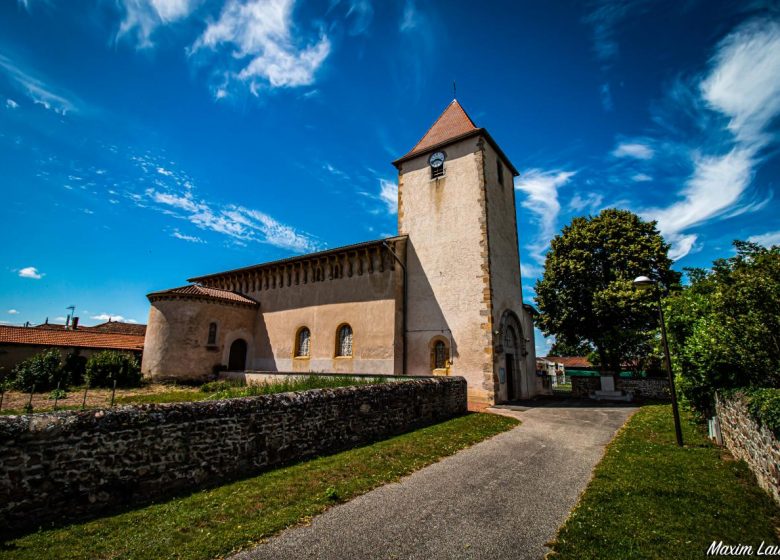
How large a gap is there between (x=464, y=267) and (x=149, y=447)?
15675 millimetres

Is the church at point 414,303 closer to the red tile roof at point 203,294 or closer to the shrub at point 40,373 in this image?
the red tile roof at point 203,294

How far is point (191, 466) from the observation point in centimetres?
648

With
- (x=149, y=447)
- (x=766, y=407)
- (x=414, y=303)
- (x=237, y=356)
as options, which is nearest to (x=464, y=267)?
(x=414, y=303)

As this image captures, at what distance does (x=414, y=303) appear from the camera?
20.2 m

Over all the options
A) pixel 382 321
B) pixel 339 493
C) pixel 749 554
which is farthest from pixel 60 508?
pixel 382 321

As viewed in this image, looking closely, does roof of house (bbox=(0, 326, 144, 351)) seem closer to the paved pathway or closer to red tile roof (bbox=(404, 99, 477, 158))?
red tile roof (bbox=(404, 99, 477, 158))

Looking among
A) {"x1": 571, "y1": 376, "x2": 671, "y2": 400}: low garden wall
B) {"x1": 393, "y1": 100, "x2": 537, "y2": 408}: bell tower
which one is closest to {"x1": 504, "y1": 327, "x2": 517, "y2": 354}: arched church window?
{"x1": 393, "y1": 100, "x2": 537, "y2": 408}: bell tower

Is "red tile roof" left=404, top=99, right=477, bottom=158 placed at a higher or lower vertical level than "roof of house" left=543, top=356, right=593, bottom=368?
higher

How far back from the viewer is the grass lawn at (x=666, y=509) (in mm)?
4609

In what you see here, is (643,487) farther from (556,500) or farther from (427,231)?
(427,231)

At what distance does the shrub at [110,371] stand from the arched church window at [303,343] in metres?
9.23

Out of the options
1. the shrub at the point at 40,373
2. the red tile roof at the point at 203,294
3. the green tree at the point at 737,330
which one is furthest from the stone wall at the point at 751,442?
the shrub at the point at 40,373

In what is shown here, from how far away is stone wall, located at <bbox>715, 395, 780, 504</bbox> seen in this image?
223 inches

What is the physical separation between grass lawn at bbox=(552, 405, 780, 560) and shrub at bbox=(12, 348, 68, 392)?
25.5m
